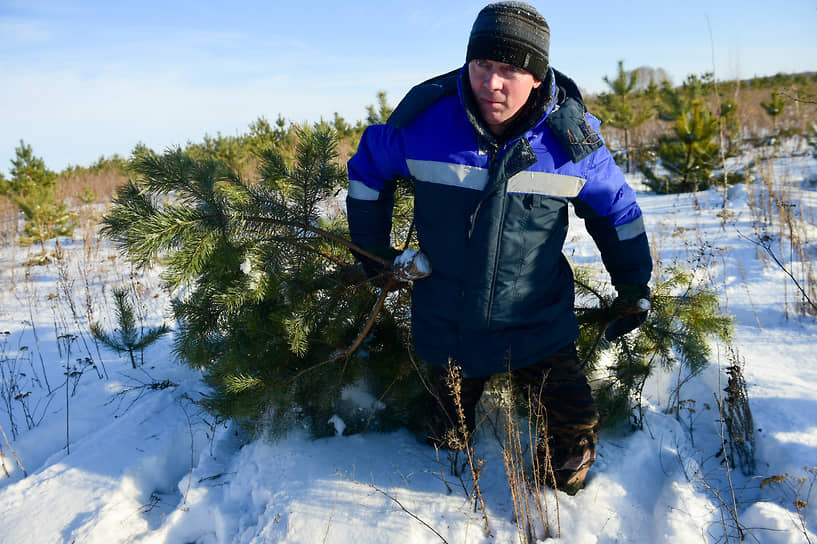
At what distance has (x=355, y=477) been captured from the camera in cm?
200

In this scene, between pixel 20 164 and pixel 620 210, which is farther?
pixel 20 164

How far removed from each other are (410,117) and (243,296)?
3.07 ft

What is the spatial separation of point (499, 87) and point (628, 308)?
99cm

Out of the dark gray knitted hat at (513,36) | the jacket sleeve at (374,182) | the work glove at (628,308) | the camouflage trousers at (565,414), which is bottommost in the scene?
the camouflage trousers at (565,414)

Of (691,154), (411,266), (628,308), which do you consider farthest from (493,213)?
(691,154)

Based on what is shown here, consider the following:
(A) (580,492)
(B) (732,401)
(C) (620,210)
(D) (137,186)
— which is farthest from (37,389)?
(B) (732,401)

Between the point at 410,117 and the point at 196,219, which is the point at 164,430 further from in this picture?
the point at 410,117

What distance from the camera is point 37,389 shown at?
10.6 feet

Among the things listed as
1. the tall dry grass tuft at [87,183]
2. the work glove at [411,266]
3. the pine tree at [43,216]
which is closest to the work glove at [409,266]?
the work glove at [411,266]

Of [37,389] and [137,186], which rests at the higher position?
[137,186]

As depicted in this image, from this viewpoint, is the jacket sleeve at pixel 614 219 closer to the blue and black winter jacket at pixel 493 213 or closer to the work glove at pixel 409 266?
the blue and black winter jacket at pixel 493 213

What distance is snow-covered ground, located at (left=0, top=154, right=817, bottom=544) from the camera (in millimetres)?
1747

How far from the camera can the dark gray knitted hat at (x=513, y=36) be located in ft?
5.09

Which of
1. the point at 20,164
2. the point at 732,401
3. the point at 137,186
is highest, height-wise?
the point at 20,164
